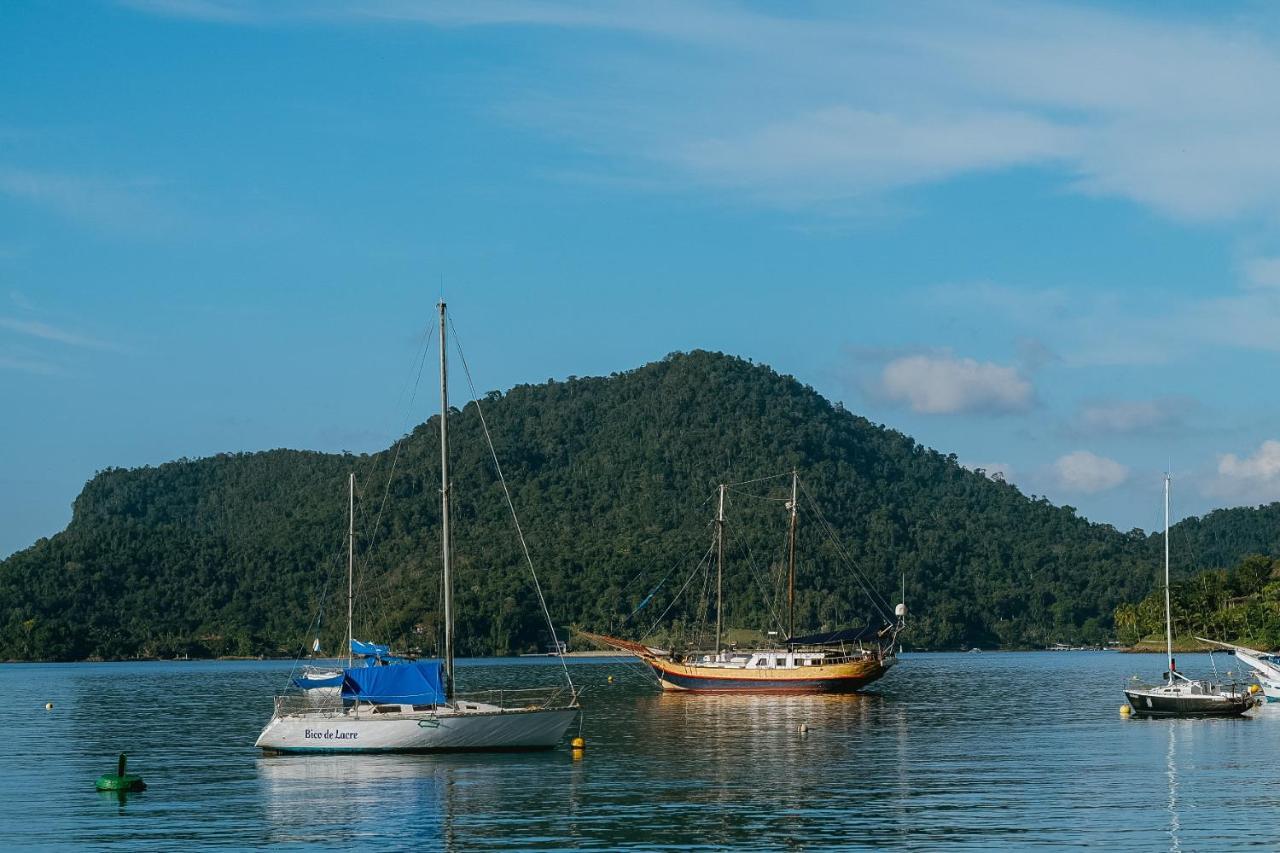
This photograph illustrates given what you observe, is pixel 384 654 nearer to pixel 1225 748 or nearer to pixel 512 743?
pixel 512 743

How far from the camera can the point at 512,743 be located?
211 ft

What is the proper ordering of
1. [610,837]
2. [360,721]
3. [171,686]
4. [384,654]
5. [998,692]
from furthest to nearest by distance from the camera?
[171,686] → [998,692] → [384,654] → [360,721] → [610,837]

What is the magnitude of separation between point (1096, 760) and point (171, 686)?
438 feet

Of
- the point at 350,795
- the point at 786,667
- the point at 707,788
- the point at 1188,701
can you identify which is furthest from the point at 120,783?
the point at 786,667

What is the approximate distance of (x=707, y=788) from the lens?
53.9 m

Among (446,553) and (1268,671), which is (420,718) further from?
(1268,671)

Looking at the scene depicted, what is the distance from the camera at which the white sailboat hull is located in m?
62.5

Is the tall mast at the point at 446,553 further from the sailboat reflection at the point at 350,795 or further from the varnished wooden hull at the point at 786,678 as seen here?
the varnished wooden hull at the point at 786,678

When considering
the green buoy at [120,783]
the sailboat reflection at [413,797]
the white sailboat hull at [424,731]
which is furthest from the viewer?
the white sailboat hull at [424,731]

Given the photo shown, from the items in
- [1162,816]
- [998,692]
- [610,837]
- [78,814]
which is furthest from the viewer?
[998,692]

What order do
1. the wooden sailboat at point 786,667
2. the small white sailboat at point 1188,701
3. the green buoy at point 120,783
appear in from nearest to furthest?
the green buoy at point 120,783, the small white sailboat at point 1188,701, the wooden sailboat at point 786,667

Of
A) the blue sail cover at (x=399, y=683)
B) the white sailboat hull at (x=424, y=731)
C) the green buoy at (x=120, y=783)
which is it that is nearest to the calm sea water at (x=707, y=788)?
the green buoy at (x=120, y=783)

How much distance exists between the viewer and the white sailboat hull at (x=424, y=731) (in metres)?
62.5

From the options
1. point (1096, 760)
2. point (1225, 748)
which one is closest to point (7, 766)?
point (1096, 760)
